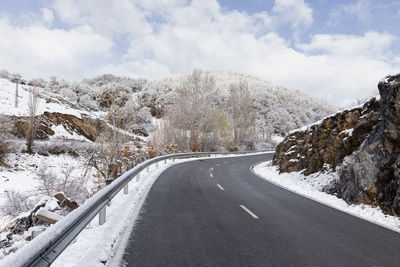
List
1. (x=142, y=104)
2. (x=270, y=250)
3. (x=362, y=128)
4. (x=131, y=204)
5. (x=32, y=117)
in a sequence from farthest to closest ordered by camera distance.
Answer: (x=142, y=104) → (x=32, y=117) → (x=362, y=128) → (x=131, y=204) → (x=270, y=250)

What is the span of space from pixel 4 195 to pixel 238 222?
16731 mm

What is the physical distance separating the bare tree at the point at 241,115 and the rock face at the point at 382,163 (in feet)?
116

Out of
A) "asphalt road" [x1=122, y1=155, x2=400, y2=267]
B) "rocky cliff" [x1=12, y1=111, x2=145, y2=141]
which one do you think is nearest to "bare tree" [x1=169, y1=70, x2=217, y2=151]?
"rocky cliff" [x1=12, y1=111, x2=145, y2=141]

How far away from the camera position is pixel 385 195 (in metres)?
7.94

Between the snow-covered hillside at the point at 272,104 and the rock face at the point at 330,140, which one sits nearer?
the rock face at the point at 330,140

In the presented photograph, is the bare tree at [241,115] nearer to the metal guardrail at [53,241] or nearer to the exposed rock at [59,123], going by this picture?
the exposed rock at [59,123]

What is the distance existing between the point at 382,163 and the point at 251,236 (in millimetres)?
5669

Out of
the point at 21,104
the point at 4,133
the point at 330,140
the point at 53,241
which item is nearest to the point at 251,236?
the point at 53,241

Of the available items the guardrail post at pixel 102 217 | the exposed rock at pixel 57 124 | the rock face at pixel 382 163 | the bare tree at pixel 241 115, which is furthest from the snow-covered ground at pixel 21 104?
the rock face at pixel 382 163

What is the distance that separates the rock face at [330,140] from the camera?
11062 millimetres

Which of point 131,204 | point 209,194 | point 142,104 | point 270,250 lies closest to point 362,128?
point 209,194

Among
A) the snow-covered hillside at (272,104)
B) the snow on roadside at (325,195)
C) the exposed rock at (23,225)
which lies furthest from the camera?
the snow-covered hillside at (272,104)

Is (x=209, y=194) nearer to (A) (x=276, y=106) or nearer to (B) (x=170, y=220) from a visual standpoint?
(B) (x=170, y=220)

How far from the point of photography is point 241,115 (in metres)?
46.0
